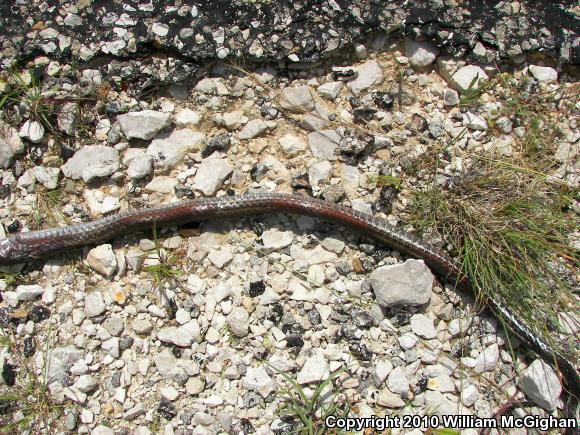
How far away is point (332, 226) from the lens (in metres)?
3.90

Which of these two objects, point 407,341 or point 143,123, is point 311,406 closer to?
point 407,341

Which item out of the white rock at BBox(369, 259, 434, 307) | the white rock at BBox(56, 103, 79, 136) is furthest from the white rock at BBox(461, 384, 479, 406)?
the white rock at BBox(56, 103, 79, 136)

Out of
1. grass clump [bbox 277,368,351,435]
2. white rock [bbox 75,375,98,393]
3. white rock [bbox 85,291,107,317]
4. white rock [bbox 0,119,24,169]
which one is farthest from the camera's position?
white rock [bbox 0,119,24,169]

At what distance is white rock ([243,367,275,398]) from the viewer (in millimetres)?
3455

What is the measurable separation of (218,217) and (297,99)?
3.65 feet

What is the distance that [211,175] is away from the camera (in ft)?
12.9

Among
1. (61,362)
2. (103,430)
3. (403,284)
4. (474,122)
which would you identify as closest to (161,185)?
(61,362)

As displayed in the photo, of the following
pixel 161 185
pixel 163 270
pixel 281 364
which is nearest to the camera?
pixel 281 364

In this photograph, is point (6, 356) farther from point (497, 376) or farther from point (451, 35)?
point (451, 35)

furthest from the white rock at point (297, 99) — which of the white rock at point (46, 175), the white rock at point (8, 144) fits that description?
the white rock at point (8, 144)

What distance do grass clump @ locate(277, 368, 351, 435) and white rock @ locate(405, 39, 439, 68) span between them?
243 cm

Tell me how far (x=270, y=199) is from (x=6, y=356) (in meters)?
2.18

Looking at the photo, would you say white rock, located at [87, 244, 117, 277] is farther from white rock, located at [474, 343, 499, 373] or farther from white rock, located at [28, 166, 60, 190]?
white rock, located at [474, 343, 499, 373]

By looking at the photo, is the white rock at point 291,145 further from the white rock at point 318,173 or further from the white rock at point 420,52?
the white rock at point 420,52
